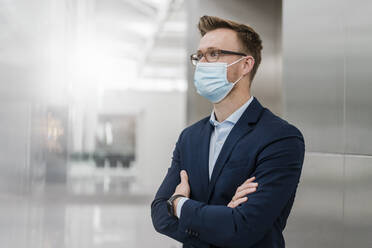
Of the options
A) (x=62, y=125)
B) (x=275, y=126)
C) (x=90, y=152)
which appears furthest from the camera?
(x=90, y=152)

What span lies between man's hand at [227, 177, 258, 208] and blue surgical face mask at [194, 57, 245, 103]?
521 millimetres

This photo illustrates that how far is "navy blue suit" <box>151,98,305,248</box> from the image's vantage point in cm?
204

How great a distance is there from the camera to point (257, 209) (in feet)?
6.67

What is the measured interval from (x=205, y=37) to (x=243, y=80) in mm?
302

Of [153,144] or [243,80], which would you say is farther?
[153,144]

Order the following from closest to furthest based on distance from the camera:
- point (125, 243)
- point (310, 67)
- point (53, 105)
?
point (310, 67)
point (125, 243)
point (53, 105)

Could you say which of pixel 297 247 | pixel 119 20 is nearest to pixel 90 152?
pixel 119 20

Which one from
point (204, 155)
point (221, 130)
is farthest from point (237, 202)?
point (221, 130)

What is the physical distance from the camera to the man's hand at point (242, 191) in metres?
2.06

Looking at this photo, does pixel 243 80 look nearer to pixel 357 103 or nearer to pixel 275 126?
pixel 275 126

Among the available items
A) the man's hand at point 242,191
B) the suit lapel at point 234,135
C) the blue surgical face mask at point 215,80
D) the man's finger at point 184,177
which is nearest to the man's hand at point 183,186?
the man's finger at point 184,177

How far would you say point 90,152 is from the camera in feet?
75.6

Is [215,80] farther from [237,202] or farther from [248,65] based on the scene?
[237,202]

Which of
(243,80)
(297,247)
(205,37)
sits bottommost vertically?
(297,247)
